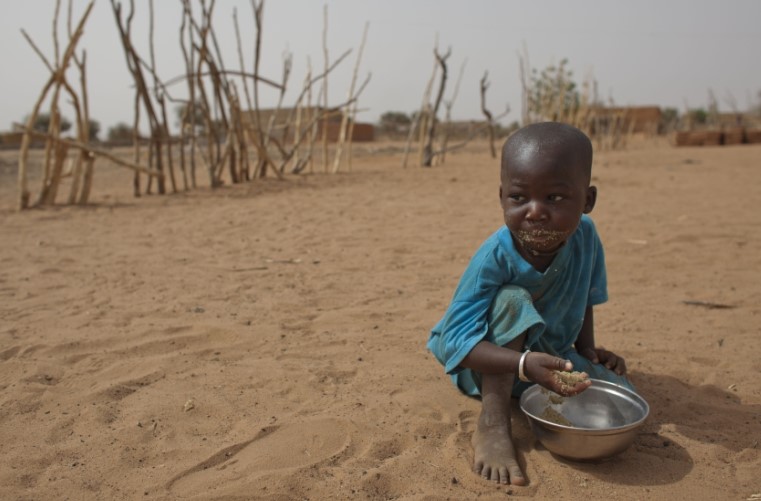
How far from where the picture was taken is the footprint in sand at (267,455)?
1.68 m

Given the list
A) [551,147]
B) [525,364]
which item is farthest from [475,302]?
[551,147]

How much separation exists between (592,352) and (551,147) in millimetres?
763

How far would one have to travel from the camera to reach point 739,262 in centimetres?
389

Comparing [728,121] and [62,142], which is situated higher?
[728,121]

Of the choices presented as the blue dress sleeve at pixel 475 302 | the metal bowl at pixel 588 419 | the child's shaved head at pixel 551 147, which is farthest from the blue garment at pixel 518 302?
the child's shaved head at pixel 551 147

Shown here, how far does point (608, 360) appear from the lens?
2115 millimetres

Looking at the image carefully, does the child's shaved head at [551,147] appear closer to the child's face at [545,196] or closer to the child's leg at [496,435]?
the child's face at [545,196]

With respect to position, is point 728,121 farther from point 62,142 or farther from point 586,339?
point 586,339

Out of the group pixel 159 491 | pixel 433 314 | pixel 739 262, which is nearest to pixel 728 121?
pixel 739 262

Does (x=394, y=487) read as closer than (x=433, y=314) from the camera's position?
Yes

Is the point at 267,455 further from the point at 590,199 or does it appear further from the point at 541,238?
the point at 590,199

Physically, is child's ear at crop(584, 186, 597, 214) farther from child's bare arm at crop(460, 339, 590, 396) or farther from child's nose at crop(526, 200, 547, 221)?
child's bare arm at crop(460, 339, 590, 396)

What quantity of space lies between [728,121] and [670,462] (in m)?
27.0

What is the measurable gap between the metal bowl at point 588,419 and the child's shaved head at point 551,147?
63 centimetres
